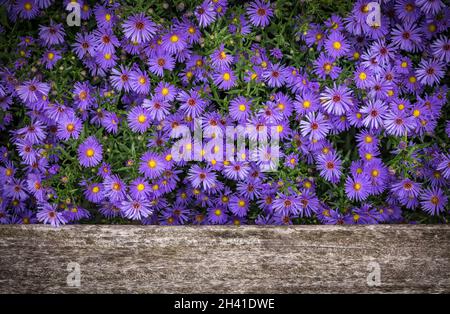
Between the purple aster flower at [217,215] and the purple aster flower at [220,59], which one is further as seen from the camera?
the purple aster flower at [217,215]

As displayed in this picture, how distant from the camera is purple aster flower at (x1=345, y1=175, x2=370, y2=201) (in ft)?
5.70

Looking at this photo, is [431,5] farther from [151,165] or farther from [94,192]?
[94,192]

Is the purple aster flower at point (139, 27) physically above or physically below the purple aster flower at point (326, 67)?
above

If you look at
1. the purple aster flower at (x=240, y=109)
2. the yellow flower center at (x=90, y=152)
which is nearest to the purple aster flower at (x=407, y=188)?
the purple aster flower at (x=240, y=109)

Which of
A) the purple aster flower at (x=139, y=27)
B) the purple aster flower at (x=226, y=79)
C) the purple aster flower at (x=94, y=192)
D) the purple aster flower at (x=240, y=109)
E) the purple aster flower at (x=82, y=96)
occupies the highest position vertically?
the purple aster flower at (x=139, y=27)

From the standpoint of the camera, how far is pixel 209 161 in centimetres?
174

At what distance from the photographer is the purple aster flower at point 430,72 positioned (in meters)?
1.75

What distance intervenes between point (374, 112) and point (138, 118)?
2.53 ft

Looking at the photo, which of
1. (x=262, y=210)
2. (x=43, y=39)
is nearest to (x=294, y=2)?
(x=262, y=210)

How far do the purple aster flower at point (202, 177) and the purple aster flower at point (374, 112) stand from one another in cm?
53

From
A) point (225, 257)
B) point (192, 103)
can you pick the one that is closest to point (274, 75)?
point (192, 103)

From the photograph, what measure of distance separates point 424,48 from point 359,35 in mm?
220

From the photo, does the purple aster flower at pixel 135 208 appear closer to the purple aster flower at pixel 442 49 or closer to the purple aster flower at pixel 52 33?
A: the purple aster flower at pixel 52 33

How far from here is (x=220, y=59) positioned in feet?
5.64
